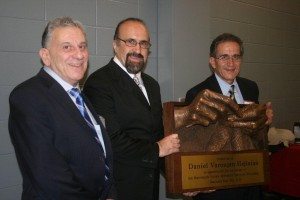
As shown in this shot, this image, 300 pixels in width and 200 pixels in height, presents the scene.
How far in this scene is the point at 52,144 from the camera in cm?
124

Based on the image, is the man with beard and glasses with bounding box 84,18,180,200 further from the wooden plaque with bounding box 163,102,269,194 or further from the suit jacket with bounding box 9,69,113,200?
the suit jacket with bounding box 9,69,113,200

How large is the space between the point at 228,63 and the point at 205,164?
68 centimetres

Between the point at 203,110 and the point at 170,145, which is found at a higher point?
the point at 203,110

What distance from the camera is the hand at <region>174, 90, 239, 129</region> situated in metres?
1.74

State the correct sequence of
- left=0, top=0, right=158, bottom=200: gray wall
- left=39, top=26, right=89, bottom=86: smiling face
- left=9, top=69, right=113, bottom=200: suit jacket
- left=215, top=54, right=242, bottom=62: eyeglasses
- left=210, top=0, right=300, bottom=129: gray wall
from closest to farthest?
left=9, top=69, right=113, bottom=200: suit jacket → left=39, top=26, right=89, bottom=86: smiling face → left=215, top=54, right=242, bottom=62: eyeglasses → left=0, top=0, right=158, bottom=200: gray wall → left=210, top=0, right=300, bottom=129: gray wall

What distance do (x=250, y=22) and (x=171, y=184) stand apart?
3090mm

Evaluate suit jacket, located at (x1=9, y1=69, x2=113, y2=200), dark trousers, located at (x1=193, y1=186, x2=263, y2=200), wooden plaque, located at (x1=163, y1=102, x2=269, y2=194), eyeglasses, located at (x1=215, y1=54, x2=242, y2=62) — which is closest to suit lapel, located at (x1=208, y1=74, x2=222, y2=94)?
eyeglasses, located at (x1=215, y1=54, x2=242, y2=62)

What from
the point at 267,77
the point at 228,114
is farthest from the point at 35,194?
the point at 267,77

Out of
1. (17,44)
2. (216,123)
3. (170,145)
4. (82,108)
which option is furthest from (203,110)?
(17,44)

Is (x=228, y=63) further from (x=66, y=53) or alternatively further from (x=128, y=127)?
(x=66, y=53)

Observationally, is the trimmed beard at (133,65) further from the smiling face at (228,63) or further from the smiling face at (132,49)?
the smiling face at (228,63)

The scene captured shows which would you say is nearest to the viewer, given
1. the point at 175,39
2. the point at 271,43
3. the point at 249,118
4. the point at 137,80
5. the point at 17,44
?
the point at 249,118

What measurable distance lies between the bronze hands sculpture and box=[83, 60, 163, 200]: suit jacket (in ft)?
0.61

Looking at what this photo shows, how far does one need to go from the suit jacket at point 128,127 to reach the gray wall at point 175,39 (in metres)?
0.79
